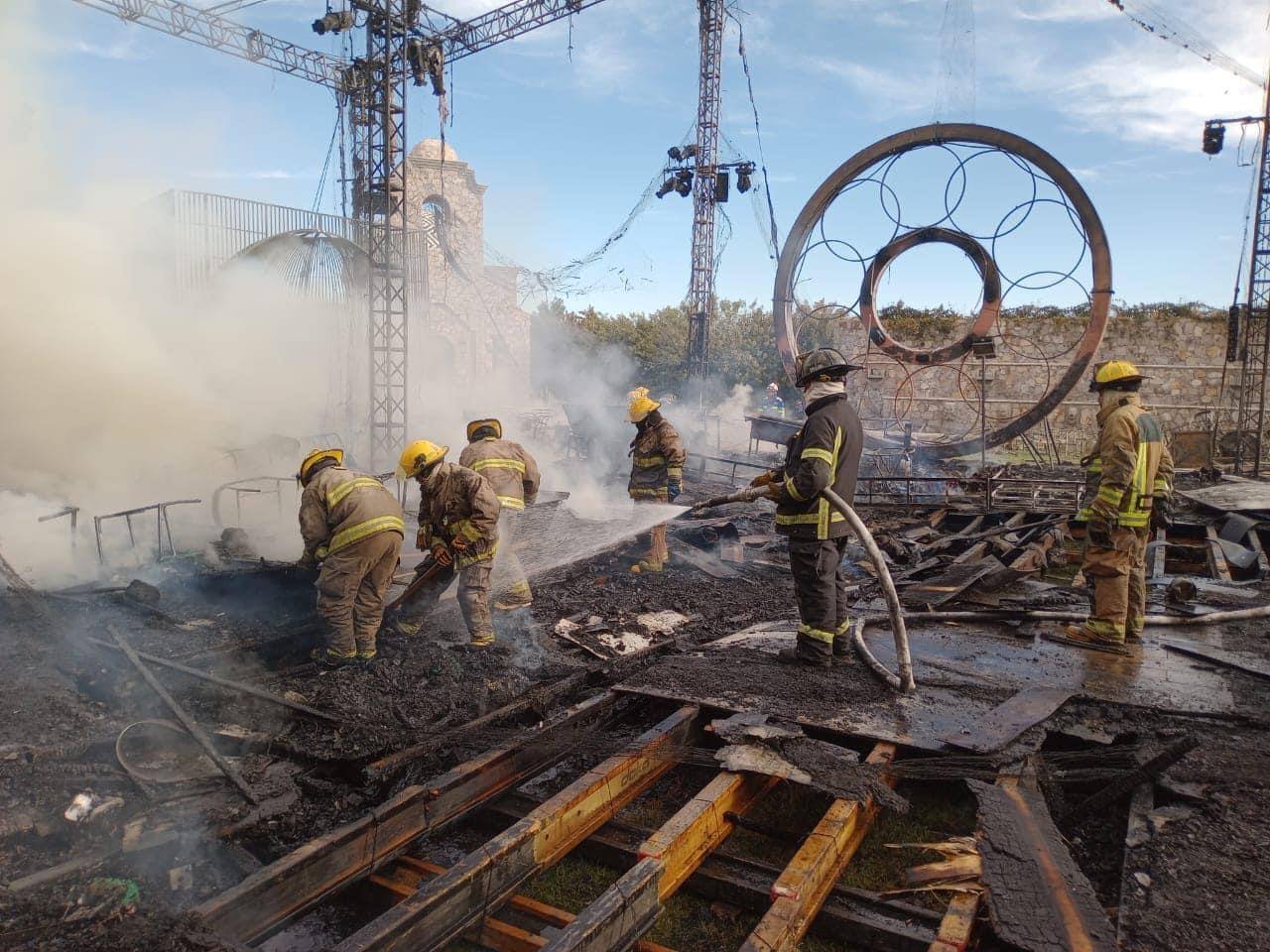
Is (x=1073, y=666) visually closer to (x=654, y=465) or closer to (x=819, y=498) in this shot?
(x=819, y=498)

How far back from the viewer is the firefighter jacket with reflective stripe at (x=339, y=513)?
17.8 ft

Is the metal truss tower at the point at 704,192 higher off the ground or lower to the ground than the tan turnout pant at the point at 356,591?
higher

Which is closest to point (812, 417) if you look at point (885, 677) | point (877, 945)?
point (885, 677)

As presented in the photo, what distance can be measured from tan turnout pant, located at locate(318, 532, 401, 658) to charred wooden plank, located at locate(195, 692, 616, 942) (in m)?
1.90

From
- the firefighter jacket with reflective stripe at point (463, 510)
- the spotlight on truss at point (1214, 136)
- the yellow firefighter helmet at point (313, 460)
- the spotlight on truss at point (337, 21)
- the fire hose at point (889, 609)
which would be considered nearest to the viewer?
the fire hose at point (889, 609)

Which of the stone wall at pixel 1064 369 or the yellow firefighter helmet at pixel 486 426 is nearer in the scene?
the yellow firefighter helmet at pixel 486 426

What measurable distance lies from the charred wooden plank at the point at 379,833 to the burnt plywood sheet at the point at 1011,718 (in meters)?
1.86

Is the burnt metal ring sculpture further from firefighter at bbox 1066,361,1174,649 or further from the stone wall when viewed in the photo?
the stone wall

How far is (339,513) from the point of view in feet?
17.9

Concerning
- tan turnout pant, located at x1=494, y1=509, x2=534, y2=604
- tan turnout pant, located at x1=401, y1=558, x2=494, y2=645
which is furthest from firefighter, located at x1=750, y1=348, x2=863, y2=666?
tan turnout pant, located at x1=494, y1=509, x2=534, y2=604

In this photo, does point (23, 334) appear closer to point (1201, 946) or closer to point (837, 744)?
point (837, 744)

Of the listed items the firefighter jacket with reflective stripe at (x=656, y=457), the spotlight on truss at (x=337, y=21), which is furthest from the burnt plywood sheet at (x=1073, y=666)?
the spotlight on truss at (x=337, y=21)

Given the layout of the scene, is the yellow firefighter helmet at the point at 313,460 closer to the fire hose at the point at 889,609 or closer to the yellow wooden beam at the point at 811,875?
the fire hose at the point at 889,609

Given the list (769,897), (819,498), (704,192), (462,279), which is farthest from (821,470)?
(462,279)
